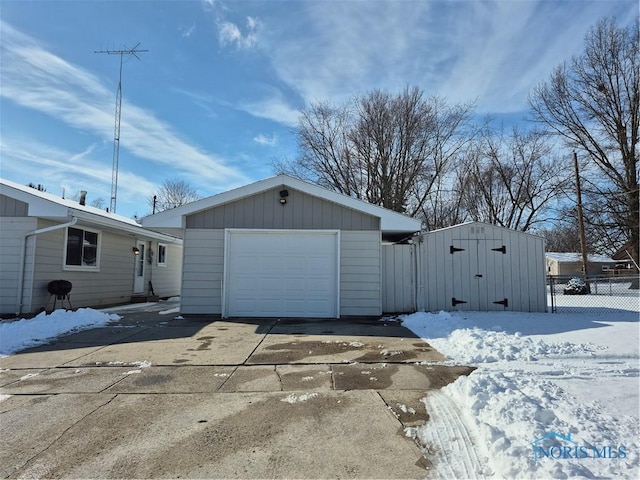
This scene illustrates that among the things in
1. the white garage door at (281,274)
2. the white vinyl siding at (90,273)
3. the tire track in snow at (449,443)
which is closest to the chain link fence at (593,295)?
the white garage door at (281,274)

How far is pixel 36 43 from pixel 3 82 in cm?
144

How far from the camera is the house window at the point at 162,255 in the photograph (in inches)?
648

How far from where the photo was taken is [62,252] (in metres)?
10.4

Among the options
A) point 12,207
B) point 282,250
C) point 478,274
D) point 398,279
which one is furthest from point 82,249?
point 478,274

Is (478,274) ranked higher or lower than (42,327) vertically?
higher

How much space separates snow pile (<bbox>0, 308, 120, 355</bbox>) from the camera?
6.61 meters

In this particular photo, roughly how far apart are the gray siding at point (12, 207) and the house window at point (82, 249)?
1.36m

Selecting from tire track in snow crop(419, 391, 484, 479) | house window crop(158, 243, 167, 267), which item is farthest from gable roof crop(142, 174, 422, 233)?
house window crop(158, 243, 167, 267)

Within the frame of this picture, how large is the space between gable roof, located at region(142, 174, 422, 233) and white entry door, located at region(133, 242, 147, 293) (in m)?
5.89

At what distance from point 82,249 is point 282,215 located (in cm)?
638

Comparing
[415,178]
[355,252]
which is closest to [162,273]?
[355,252]

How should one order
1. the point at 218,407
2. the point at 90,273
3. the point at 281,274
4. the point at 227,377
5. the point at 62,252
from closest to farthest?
the point at 218,407 → the point at 227,377 → the point at 281,274 → the point at 62,252 → the point at 90,273

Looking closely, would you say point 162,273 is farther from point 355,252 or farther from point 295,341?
point 295,341

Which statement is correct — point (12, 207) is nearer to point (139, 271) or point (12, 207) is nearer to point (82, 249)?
point (82, 249)
